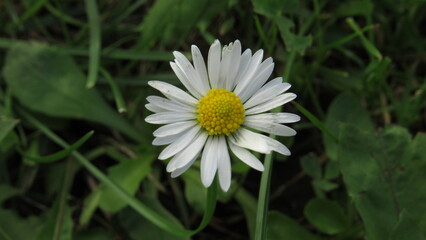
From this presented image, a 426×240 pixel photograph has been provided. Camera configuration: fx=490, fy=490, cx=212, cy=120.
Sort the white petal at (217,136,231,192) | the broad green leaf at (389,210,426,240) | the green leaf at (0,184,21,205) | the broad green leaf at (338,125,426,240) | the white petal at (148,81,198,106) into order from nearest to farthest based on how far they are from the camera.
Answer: the white petal at (217,136,231,192) → the white petal at (148,81,198,106) → the broad green leaf at (389,210,426,240) → the broad green leaf at (338,125,426,240) → the green leaf at (0,184,21,205)

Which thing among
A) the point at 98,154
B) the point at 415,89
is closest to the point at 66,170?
the point at 98,154

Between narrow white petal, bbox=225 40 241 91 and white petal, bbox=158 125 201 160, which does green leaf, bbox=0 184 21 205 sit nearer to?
white petal, bbox=158 125 201 160

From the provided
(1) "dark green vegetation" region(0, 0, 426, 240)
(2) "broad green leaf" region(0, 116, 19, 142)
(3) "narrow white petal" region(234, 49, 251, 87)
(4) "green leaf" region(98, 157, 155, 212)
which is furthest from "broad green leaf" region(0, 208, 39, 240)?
(3) "narrow white petal" region(234, 49, 251, 87)

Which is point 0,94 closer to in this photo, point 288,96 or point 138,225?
point 138,225

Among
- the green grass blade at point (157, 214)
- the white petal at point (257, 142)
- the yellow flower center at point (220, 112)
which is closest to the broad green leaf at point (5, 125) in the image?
the green grass blade at point (157, 214)

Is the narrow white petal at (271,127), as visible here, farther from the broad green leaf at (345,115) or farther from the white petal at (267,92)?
the broad green leaf at (345,115)
